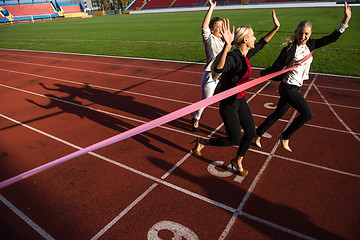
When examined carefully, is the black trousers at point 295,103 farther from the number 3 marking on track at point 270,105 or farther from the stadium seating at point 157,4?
the stadium seating at point 157,4

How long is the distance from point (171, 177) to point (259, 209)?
1.46m

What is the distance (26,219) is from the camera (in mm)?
3268

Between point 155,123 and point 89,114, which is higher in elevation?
point 155,123

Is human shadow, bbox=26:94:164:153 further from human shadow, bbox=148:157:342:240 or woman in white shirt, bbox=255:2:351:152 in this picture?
woman in white shirt, bbox=255:2:351:152

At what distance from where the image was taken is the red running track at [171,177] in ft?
9.91

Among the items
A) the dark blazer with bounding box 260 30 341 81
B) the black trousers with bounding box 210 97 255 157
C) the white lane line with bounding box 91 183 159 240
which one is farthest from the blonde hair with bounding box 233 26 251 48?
the white lane line with bounding box 91 183 159 240

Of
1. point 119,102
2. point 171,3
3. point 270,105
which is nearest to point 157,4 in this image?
point 171,3

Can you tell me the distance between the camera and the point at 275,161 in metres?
4.20

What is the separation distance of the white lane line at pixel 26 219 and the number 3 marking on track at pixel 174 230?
51.2 inches

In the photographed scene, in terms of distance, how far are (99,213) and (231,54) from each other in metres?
2.87

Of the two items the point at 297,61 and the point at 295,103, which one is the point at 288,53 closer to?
the point at 297,61

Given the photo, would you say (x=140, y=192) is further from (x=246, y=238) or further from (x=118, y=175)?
(x=246, y=238)

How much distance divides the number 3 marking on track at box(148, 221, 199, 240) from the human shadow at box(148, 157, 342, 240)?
643 mm

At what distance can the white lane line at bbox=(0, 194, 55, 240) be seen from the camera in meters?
3.00
